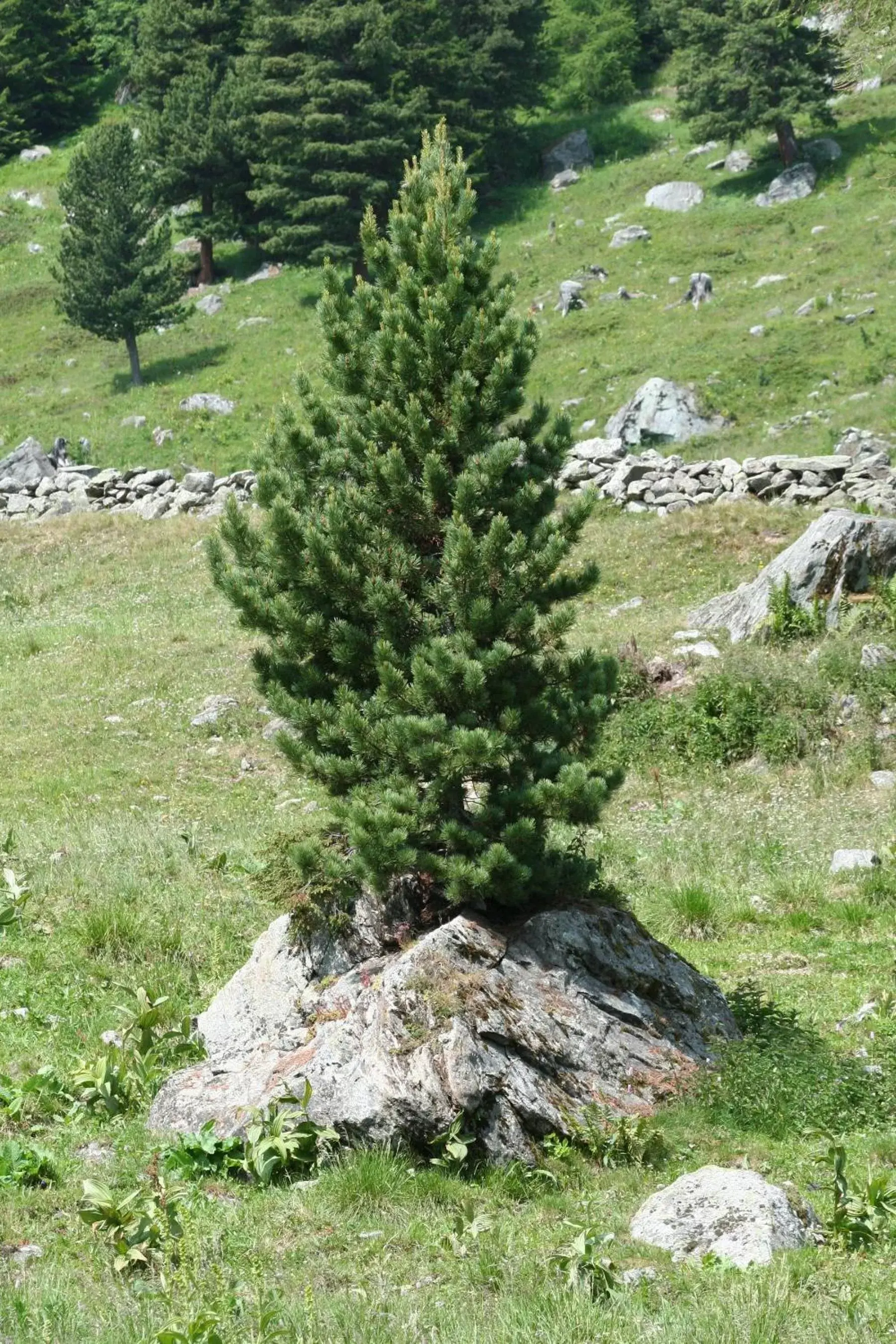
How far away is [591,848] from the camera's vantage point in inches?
572

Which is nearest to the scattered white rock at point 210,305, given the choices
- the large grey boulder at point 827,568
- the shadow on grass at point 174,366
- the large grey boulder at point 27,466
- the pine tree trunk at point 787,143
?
the shadow on grass at point 174,366

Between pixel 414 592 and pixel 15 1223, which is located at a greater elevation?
pixel 414 592

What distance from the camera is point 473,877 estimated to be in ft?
28.6

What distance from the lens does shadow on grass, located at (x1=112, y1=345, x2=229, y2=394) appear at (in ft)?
172

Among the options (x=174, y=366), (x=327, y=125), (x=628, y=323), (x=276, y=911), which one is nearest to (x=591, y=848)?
(x=276, y=911)

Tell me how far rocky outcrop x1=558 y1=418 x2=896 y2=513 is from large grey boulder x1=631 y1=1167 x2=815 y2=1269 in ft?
64.2

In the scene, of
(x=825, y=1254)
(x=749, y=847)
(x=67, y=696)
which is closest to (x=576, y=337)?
(x=67, y=696)

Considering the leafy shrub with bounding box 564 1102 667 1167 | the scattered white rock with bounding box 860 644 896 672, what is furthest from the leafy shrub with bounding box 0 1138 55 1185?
the scattered white rock with bounding box 860 644 896 672

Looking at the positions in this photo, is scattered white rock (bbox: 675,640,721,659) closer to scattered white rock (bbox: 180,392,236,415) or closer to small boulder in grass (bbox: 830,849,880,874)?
small boulder in grass (bbox: 830,849,880,874)

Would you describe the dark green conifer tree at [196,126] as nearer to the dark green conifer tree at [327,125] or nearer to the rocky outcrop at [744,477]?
the dark green conifer tree at [327,125]

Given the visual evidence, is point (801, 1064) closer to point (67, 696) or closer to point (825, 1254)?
point (825, 1254)

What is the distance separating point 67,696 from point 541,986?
14544 millimetres

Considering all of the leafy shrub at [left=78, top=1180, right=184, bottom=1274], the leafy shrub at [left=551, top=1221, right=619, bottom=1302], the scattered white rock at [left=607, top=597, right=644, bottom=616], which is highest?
the leafy shrub at [left=78, top=1180, right=184, bottom=1274]

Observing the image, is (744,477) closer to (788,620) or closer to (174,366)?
(788,620)
